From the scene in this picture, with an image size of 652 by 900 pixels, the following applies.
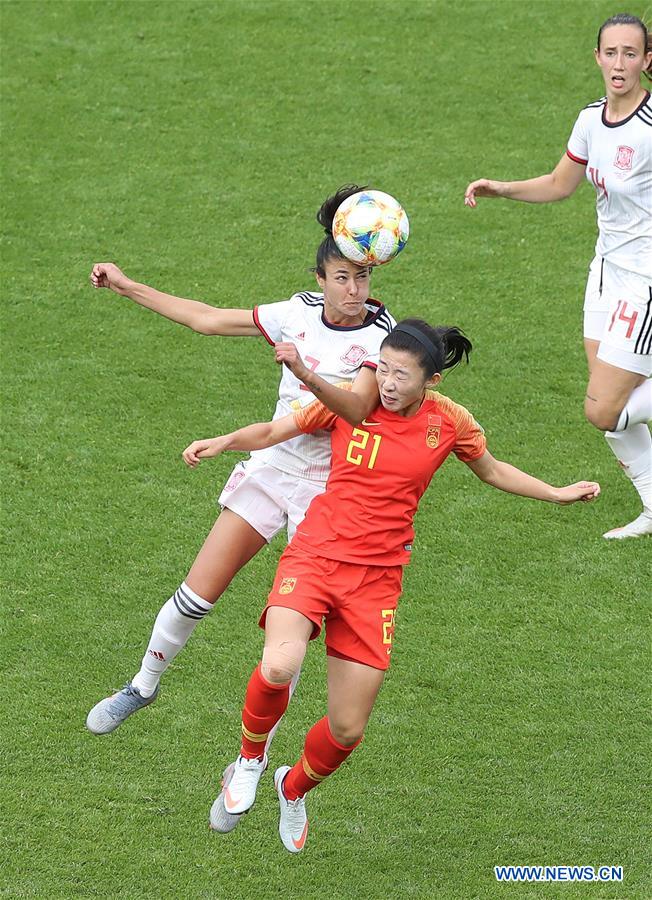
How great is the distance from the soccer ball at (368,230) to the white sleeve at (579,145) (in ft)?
7.56

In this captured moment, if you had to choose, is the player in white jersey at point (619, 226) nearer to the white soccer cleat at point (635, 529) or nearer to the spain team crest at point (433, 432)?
the white soccer cleat at point (635, 529)

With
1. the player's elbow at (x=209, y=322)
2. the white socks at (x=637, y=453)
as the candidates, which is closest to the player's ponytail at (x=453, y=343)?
the player's elbow at (x=209, y=322)

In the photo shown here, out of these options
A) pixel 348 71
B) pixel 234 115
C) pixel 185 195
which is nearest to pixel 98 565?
pixel 185 195

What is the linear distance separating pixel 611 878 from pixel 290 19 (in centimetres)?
889

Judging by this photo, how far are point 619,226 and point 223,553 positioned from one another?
3.04 metres

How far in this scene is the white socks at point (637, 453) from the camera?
8.29 meters

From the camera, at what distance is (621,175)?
7.74 m

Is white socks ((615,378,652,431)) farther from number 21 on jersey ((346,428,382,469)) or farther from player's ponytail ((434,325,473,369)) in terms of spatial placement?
number 21 on jersey ((346,428,382,469))

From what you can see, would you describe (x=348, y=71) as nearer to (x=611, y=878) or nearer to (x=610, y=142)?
(x=610, y=142)

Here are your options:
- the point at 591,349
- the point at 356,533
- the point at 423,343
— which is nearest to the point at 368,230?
the point at 423,343

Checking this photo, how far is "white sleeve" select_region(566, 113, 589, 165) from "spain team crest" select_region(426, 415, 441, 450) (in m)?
2.69

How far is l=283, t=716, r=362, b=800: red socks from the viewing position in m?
5.96

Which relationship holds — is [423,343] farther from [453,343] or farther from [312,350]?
[312,350]

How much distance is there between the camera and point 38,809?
653 cm
